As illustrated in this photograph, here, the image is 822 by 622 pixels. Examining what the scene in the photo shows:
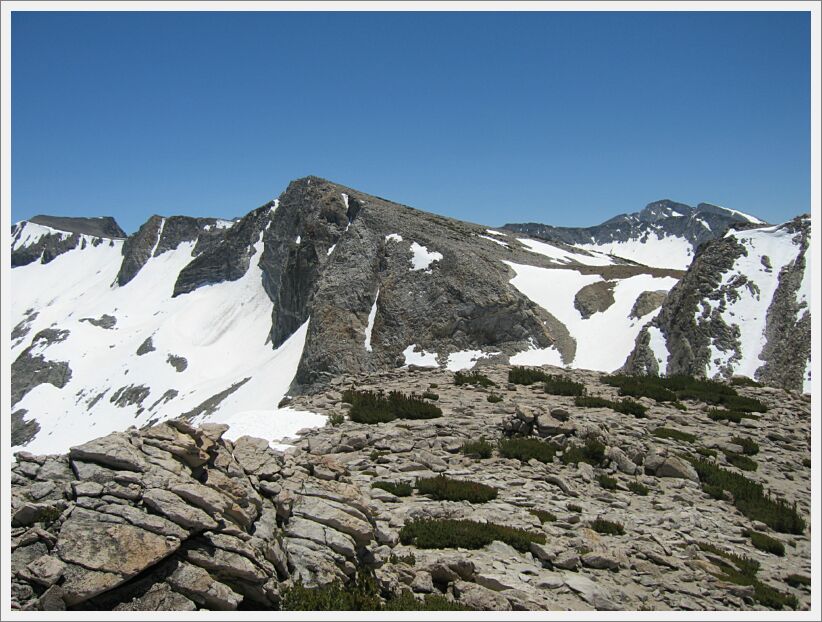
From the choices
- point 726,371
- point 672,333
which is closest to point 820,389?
point 726,371

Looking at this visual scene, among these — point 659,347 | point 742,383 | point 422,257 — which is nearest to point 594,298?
point 659,347

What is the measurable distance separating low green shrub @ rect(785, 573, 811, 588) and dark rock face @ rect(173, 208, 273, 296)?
100 metres

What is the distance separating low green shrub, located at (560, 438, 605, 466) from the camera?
13969mm

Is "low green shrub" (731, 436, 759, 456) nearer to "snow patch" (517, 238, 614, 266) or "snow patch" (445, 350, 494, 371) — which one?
"snow patch" (445, 350, 494, 371)

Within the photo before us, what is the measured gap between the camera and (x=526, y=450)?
46.6 feet

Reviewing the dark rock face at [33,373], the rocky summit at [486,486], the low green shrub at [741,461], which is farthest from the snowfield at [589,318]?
the dark rock face at [33,373]

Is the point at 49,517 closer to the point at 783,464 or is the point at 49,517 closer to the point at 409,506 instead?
the point at 409,506

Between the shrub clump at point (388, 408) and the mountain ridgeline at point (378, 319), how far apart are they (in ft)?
11.1

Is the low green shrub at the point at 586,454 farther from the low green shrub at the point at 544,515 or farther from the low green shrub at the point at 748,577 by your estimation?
the low green shrub at the point at 748,577

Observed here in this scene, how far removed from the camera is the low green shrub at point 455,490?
37.9ft

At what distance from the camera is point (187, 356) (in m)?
83.1

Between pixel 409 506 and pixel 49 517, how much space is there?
6.28 m

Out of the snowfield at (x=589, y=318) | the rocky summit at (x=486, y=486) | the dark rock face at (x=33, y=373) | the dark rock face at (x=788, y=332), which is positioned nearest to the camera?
the rocky summit at (x=486, y=486)

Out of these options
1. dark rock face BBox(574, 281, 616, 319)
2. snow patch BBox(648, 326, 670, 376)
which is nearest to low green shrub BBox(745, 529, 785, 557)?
snow patch BBox(648, 326, 670, 376)
